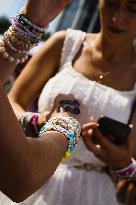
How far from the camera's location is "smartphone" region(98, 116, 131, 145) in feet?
7.24

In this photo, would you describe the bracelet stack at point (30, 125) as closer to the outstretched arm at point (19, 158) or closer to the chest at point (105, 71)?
the chest at point (105, 71)

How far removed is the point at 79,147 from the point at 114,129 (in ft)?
0.91

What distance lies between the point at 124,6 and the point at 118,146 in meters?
0.72

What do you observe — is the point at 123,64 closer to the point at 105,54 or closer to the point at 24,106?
the point at 105,54

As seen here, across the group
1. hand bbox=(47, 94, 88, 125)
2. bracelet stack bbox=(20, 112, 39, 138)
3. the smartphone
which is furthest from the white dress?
hand bbox=(47, 94, 88, 125)

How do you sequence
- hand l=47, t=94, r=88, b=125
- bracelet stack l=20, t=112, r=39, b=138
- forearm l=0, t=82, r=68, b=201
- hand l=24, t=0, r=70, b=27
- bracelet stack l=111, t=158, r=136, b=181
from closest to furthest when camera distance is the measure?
forearm l=0, t=82, r=68, b=201, hand l=47, t=94, r=88, b=125, hand l=24, t=0, r=70, b=27, bracelet stack l=20, t=112, r=39, b=138, bracelet stack l=111, t=158, r=136, b=181

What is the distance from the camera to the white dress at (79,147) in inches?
88.8

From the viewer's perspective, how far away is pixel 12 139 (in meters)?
1.23

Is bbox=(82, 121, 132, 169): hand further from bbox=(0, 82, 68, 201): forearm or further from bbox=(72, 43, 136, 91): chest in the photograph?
bbox=(0, 82, 68, 201): forearm

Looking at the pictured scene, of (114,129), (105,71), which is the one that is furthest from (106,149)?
(105,71)

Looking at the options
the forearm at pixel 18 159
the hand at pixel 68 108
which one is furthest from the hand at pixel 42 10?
the forearm at pixel 18 159

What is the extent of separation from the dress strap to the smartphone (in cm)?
48

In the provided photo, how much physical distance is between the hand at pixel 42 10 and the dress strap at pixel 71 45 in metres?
0.57

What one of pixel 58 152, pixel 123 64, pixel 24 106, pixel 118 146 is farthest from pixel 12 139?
pixel 123 64
